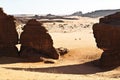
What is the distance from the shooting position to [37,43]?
1287 inches

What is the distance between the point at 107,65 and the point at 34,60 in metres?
6.86

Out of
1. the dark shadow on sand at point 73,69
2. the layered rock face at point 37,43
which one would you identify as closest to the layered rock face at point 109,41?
the dark shadow on sand at point 73,69

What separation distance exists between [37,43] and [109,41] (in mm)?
7076

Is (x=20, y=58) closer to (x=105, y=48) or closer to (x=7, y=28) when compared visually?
(x=7, y=28)

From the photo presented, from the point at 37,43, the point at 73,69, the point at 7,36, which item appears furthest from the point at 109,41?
the point at 7,36

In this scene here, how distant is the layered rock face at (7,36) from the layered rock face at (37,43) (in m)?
0.87

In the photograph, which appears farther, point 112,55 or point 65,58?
point 65,58

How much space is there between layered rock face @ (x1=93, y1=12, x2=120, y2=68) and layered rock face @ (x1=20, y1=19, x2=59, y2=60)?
15.5ft

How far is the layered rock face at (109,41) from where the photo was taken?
2923 cm

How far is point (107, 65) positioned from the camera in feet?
97.1

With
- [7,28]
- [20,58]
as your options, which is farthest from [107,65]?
[7,28]

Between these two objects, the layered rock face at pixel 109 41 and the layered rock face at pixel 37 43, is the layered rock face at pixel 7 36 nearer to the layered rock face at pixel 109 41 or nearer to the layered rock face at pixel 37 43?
the layered rock face at pixel 37 43

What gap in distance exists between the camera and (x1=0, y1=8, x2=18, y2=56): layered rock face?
32.9 meters

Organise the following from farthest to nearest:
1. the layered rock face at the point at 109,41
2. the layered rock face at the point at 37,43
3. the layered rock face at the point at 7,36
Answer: the layered rock face at the point at 7,36, the layered rock face at the point at 37,43, the layered rock face at the point at 109,41
